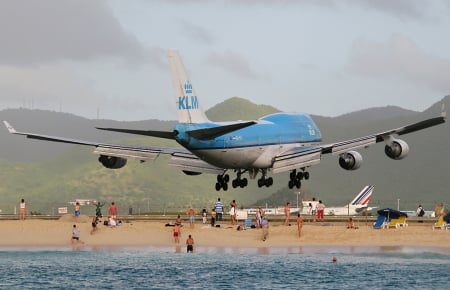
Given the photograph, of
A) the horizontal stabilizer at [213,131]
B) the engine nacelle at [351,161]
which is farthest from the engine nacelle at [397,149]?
the horizontal stabilizer at [213,131]

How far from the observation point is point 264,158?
331ft

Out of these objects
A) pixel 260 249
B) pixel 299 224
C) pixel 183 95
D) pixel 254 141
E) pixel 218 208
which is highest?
pixel 183 95

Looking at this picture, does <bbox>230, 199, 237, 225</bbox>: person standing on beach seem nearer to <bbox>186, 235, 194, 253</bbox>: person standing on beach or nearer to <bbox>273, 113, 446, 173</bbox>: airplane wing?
<bbox>273, 113, 446, 173</bbox>: airplane wing

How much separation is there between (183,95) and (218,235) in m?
15.6

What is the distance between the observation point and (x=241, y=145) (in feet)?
319

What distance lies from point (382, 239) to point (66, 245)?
3046 cm

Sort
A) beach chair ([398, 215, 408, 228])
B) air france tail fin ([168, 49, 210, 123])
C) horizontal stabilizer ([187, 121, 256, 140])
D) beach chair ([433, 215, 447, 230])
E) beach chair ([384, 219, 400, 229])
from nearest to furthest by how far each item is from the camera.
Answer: horizontal stabilizer ([187, 121, 256, 140]) < air france tail fin ([168, 49, 210, 123]) < beach chair ([433, 215, 447, 230]) < beach chair ([384, 219, 400, 229]) < beach chair ([398, 215, 408, 228])

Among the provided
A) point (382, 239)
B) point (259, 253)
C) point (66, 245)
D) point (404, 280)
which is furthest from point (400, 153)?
point (66, 245)

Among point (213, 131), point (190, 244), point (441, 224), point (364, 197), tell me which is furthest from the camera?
point (364, 197)

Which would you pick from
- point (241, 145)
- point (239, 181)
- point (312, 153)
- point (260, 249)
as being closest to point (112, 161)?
point (239, 181)

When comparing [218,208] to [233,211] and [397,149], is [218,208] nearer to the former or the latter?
[233,211]

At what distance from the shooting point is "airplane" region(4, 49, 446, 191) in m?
92.6

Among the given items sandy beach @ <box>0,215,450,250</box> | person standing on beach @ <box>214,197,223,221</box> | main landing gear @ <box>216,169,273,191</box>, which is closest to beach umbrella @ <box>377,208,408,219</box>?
sandy beach @ <box>0,215,450,250</box>

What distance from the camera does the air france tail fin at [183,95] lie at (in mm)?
93125
